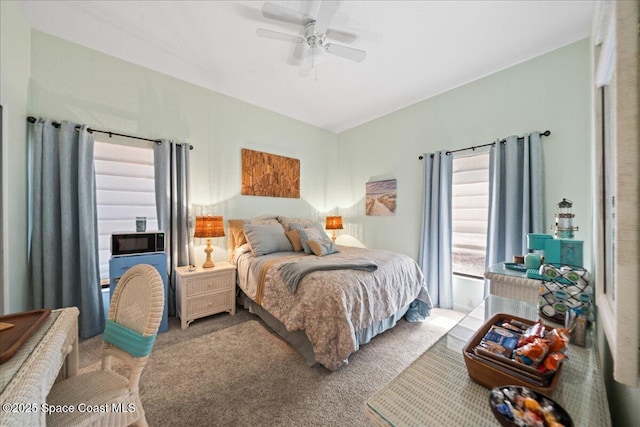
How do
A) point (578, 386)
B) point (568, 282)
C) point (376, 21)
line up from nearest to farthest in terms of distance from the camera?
point (578, 386) < point (568, 282) < point (376, 21)

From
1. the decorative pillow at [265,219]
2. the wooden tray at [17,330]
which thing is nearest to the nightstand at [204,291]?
the decorative pillow at [265,219]

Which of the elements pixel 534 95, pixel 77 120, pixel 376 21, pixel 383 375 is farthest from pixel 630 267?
pixel 77 120

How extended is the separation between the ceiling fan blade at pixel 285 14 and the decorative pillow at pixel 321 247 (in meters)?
2.24

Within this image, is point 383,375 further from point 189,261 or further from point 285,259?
point 189,261

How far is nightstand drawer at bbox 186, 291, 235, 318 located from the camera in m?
2.53

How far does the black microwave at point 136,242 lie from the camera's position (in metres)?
2.26

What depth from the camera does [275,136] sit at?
3.83 meters

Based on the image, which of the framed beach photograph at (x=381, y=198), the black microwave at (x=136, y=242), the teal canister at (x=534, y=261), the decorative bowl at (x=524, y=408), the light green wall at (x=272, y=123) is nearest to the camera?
the decorative bowl at (x=524, y=408)

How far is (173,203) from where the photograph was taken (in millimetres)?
2748

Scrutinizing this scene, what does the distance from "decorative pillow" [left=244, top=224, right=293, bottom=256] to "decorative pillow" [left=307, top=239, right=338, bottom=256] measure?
1.27 ft

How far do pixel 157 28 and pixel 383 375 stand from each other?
358 centimetres

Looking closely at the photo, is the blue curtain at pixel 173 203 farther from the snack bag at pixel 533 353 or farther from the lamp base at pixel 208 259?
the snack bag at pixel 533 353

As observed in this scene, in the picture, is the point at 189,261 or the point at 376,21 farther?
the point at 189,261

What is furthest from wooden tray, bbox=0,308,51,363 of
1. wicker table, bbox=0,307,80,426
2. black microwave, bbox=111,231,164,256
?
black microwave, bbox=111,231,164,256
